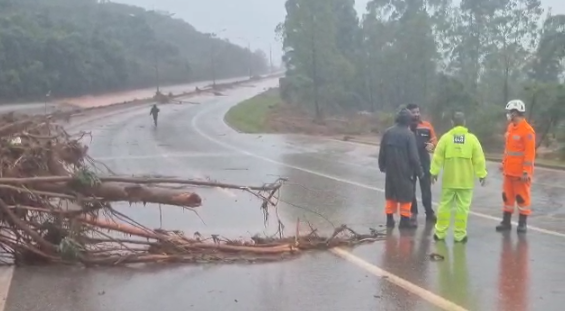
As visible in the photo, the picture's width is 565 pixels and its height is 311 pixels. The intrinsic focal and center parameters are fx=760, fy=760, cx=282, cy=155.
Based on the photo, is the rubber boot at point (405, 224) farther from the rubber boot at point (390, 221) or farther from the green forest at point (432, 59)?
the green forest at point (432, 59)

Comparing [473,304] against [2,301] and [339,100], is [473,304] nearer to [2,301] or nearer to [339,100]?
[2,301]

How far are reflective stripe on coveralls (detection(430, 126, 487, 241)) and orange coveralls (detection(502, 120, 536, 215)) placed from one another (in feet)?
2.35

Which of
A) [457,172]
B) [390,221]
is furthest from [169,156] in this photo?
[457,172]

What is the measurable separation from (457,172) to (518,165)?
1.06 meters

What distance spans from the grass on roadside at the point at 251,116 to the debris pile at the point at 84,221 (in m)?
29.8

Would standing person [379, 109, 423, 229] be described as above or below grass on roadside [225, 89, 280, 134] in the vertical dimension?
above

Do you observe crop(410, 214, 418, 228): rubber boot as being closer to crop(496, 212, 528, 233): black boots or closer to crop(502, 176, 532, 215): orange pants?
→ crop(496, 212, 528, 233): black boots

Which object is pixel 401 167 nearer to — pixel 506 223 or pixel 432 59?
pixel 506 223

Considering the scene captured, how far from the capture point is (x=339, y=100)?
5616 centimetres

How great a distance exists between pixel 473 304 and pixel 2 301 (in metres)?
4.00

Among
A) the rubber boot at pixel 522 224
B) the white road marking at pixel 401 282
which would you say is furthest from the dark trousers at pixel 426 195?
the white road marking at pixel 401 282

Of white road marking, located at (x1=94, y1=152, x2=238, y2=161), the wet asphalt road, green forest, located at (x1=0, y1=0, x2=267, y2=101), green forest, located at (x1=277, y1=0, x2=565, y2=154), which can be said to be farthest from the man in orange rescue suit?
green forest, located at (x1=0, y1=0, x2=267, y2=101)

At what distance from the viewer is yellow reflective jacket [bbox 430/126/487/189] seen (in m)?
9.16

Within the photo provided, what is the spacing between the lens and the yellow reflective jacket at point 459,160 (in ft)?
30.1
